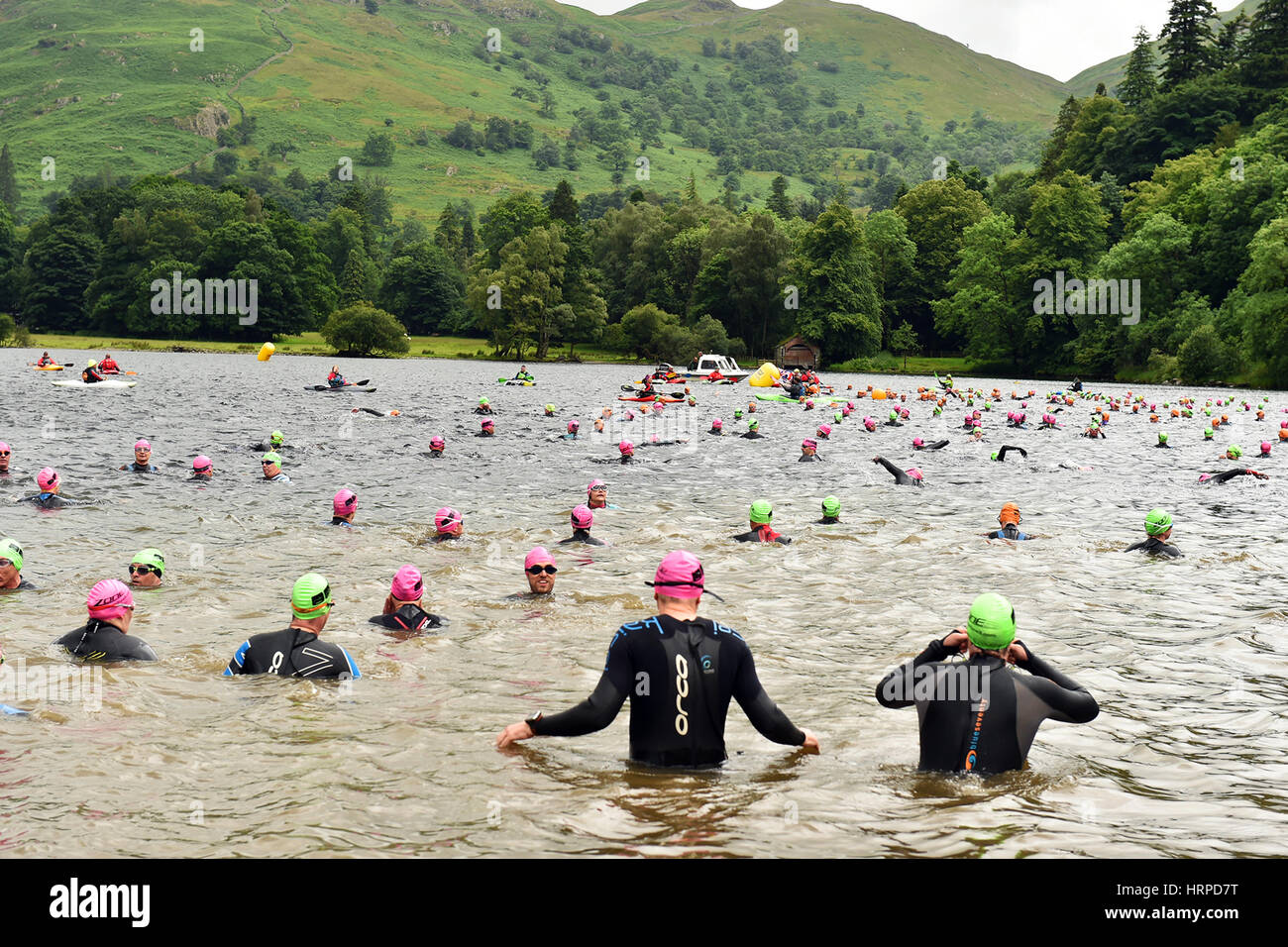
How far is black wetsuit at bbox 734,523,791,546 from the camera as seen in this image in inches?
752

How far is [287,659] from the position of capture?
413 inches

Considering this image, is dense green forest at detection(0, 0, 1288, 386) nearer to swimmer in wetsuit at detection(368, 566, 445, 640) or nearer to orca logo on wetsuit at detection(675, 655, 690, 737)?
swimmer in wetsuit at detection(368, 566, 445, 640)

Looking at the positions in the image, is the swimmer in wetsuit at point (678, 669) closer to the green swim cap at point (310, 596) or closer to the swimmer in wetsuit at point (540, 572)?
the green swim cap at point (310, 596)

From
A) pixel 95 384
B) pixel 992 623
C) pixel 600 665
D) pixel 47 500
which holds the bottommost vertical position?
pixel 600 665

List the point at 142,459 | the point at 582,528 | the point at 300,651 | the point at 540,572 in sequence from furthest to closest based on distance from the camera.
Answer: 1. the point at 142,459
2. the point at 582,528
3. the point at 540,572
4. the point at 300,651

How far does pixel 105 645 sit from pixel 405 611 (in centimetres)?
331

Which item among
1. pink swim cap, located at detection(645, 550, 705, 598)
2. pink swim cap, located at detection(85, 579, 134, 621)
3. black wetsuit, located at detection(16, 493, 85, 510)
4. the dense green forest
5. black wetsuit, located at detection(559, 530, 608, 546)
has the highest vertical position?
the dense green forest

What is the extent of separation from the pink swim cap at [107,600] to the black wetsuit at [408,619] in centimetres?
295

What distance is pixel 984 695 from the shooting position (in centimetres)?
780

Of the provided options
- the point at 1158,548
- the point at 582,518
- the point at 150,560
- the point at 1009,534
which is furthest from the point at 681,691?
the point at 1158,548

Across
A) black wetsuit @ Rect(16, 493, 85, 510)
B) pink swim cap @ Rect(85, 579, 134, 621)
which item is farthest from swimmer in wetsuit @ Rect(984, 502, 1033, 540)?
black wetsuit @ Rect(16, 493, 85, 510)

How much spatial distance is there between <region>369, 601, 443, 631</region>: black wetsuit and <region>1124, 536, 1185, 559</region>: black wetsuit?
12.8 metres

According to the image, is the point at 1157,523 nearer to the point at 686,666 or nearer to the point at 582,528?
the point at 582,528

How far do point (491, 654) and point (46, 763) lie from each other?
193 inches
